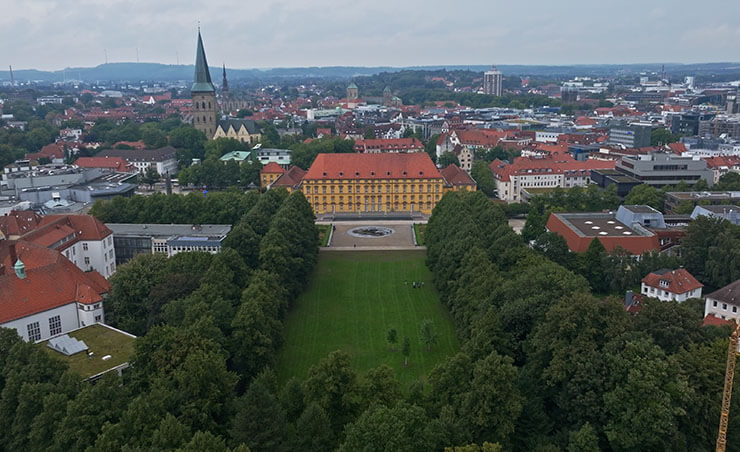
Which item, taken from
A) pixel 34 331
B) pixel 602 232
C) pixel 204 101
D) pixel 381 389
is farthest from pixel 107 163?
pixel 381 389

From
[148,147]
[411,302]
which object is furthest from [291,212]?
[148,147]

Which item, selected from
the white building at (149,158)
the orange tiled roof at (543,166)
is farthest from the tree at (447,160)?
the white building at (149,158)

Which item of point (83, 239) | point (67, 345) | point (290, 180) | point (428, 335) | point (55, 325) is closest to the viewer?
point (67, 345)

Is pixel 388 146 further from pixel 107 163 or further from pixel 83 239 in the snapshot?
pixel 83 239

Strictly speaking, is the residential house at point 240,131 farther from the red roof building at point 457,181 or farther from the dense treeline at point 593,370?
the dense treeline at point 593,370

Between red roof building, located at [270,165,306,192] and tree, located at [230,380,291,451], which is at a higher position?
red roof building, located at [270,165,306,192]

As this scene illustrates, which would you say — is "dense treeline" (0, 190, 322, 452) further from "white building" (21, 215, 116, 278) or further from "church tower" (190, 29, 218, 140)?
"church tower" (190, 29, 218, 140)

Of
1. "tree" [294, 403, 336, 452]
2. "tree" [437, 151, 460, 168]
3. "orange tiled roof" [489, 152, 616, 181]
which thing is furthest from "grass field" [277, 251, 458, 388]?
"tree" [437, 151, 460, 168]
